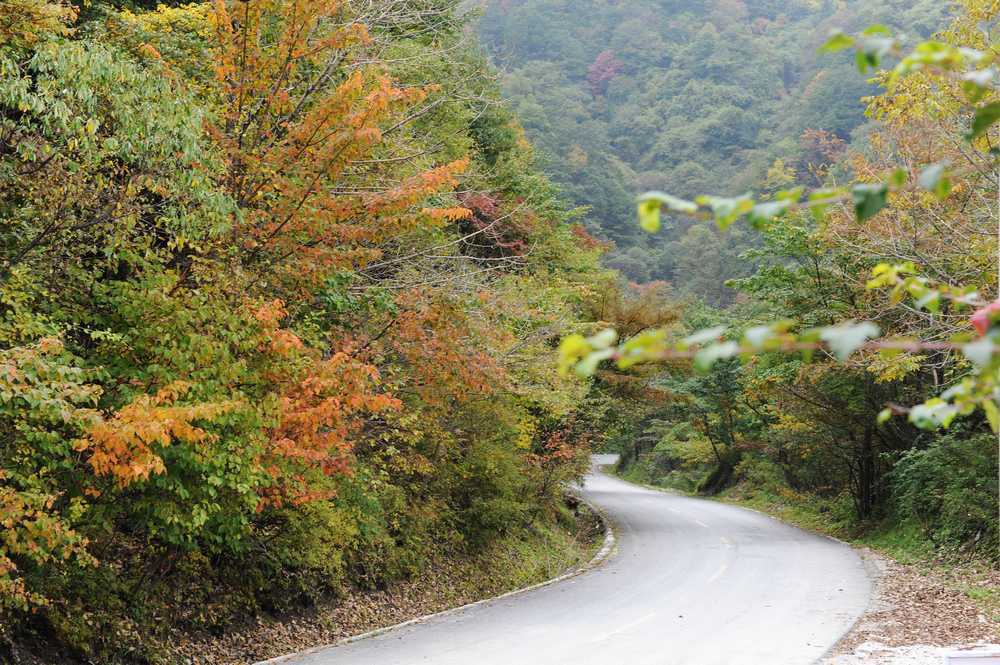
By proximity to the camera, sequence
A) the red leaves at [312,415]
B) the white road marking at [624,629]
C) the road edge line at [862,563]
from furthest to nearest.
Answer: the white road marking at [624,629], the road edge line at [862,563], the red leaves at [312,415]

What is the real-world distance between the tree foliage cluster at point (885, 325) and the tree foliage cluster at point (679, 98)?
2684 cm

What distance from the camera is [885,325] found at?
19688 millimetres

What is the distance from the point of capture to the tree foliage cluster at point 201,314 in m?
7.15

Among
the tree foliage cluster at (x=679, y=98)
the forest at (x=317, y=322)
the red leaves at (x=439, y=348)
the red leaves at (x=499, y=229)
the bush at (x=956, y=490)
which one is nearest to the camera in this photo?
the forest at (x=317, y=322)

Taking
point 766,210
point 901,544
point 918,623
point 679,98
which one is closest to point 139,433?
point 766,210

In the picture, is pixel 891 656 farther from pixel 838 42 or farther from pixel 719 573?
pixel 838 42

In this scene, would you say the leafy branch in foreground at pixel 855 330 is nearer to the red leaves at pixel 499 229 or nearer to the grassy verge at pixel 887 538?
the grassy verge at pixel 887 538

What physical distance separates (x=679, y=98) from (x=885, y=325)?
214 ft

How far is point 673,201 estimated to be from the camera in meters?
2.10

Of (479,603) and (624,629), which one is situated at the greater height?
(624,629)

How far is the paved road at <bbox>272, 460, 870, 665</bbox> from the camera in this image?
10.3 meters

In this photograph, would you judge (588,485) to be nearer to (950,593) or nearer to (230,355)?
(950,593)

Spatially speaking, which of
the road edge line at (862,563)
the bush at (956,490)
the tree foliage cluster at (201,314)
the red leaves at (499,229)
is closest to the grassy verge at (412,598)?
the tree foliage cluster at (201,314)

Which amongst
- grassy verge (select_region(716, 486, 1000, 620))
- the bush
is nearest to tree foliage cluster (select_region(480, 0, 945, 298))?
grassy verge (select_region(716, 486, 1000, 620))
